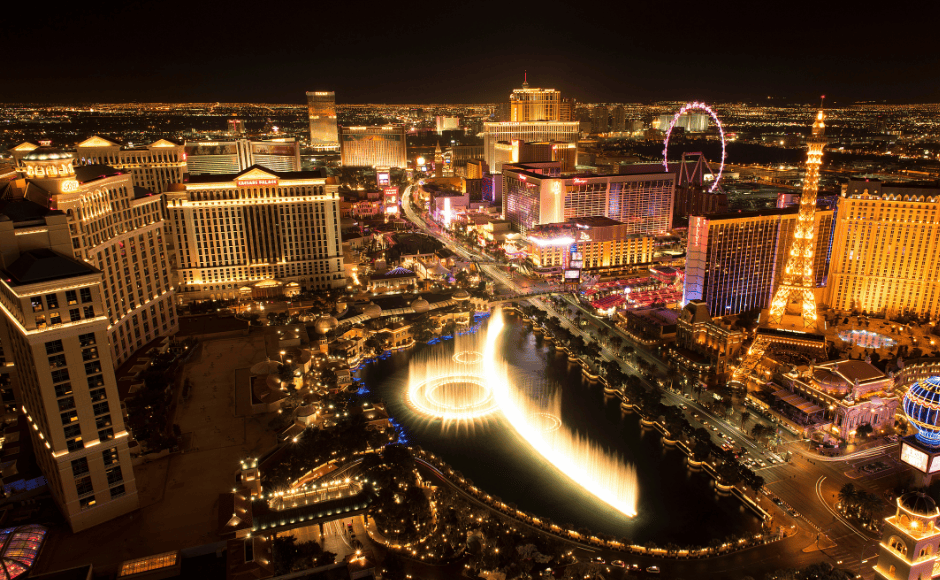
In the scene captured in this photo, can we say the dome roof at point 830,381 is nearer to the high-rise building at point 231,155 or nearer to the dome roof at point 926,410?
the dome roof at point 926,410

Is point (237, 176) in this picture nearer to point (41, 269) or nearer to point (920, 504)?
point (41, 269)

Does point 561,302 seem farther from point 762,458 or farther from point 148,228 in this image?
point 148,228

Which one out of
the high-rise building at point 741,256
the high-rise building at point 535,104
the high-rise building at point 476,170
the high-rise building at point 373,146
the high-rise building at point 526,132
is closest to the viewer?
the high-rise building at point 741,256

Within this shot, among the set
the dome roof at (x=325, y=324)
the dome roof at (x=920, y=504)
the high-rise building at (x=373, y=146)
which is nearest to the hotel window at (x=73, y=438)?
the dome roof at (x=325, y=324)

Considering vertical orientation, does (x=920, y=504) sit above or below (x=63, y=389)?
below

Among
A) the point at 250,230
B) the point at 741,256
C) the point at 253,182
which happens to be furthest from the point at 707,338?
the point at 253,182

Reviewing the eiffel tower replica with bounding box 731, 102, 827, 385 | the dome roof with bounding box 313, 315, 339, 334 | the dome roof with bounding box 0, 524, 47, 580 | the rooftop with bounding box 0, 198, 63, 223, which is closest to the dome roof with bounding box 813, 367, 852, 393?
the eiffel tower replica with bounding box 731, 102, 827, 385
